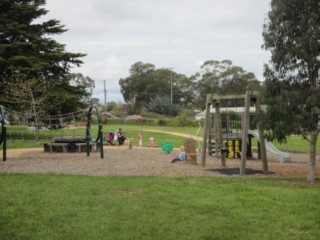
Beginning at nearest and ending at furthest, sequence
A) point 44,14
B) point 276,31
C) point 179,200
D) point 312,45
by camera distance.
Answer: point 179,200 < point 312,45 < point 276,31 < point 44,14

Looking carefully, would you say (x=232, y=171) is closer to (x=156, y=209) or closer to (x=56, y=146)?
(x=156, y=209)

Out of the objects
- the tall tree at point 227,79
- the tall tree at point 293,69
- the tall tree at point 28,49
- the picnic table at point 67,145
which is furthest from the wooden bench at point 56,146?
Result: the tall tree at point 227,79

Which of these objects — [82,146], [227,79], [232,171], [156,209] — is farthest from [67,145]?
[227,79]

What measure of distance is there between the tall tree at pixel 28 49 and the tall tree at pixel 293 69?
67.4ft

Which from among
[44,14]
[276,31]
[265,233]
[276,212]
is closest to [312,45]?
[276,31]

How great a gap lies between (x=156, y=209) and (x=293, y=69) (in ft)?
18.6

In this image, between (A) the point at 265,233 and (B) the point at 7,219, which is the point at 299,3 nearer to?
(A) the point at 265,233

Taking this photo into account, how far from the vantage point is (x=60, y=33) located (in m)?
33.6

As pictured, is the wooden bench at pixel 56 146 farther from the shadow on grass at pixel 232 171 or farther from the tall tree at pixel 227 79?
the tall tree at pixel 227 79

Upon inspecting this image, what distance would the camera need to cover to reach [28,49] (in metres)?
31.1

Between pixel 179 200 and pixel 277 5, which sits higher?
pixel 277 5

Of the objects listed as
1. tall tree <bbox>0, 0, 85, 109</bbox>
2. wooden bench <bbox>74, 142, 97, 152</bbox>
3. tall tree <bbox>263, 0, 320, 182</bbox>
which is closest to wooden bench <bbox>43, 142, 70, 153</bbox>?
wooden bench <bbox>74, 142, 97, 152</bbox>

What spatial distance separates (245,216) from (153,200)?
1.86m

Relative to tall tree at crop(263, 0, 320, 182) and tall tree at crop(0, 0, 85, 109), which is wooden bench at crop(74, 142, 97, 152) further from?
tall tree at crop(263, 0, 320, 182)
